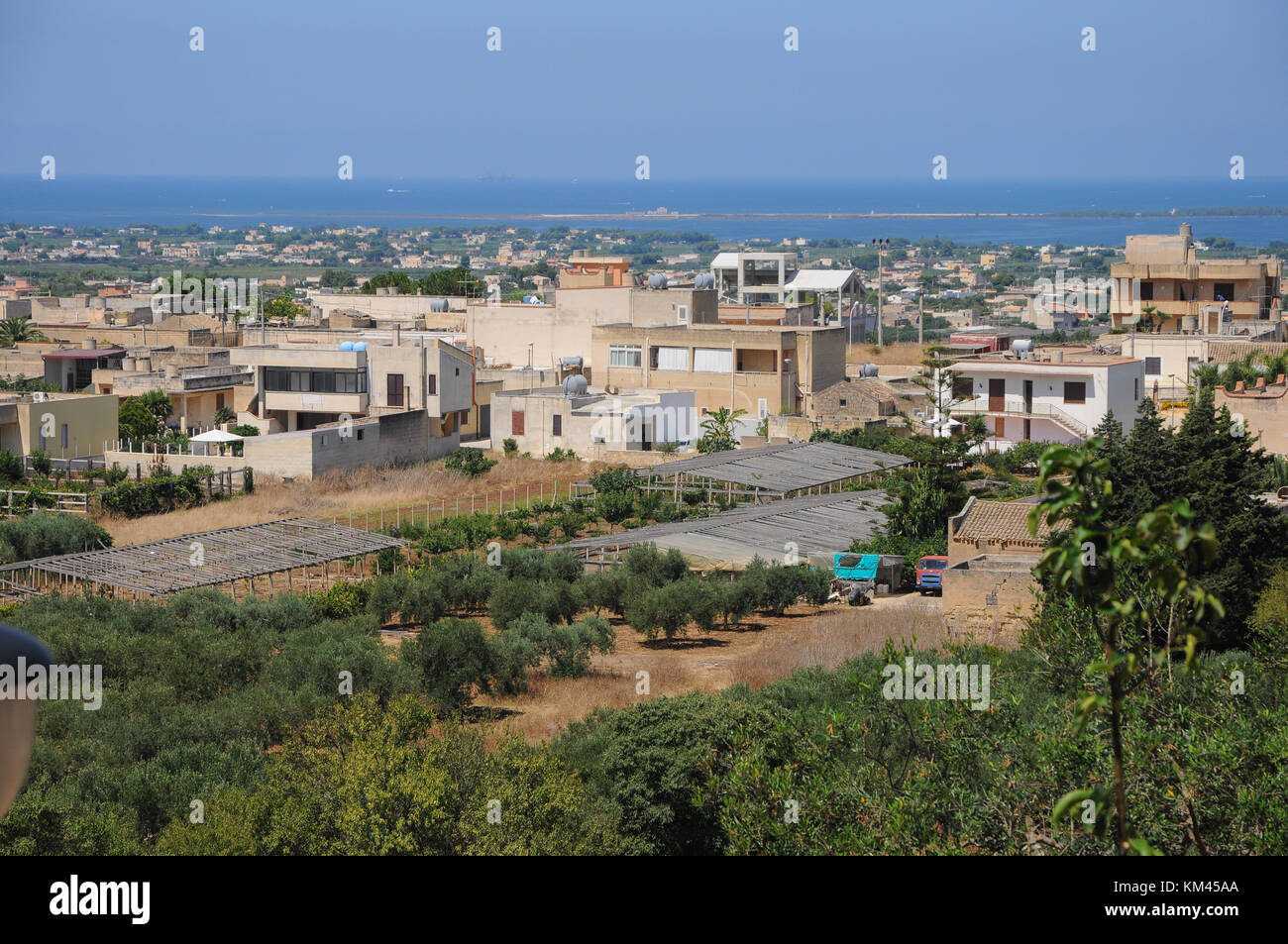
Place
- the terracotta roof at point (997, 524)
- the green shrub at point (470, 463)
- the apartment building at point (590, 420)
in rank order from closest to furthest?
the terracotta roof at point (997, 524) → the green shrub at point (470, 463) → the apartment building at point (590, 420)

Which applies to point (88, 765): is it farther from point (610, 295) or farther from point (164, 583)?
point (610, 295)

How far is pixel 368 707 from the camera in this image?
15.4 meters

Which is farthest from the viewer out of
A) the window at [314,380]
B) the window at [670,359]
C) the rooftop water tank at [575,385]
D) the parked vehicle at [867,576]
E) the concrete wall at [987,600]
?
the window at [670,359]

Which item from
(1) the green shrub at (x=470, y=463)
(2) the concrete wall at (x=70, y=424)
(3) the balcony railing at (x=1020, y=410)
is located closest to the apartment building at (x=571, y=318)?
(1) the green shrub at (x=470, y=463)

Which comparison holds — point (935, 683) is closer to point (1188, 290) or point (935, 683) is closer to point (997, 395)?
point (997, 395)

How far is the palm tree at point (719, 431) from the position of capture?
45.0 meters

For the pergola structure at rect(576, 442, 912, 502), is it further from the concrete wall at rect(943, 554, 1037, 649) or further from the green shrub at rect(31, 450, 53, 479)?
the concrete wall at rect(943, 554, 1037, 649)

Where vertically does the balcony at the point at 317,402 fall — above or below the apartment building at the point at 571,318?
below

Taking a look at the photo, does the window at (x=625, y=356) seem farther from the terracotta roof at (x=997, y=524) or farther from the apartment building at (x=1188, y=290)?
the terracotta roof at (x=997, y=524)

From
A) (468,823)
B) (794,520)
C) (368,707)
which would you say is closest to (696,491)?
(794,520)
